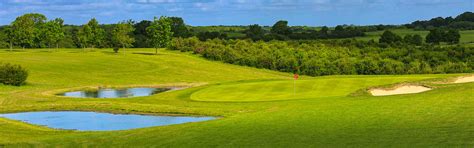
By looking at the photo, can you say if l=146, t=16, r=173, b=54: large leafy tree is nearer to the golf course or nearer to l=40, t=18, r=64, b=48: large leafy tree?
the golf course

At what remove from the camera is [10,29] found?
116750mm

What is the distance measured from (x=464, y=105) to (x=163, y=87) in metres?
50.9

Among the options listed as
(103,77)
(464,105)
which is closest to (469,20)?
(103,77)

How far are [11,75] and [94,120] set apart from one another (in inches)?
1207

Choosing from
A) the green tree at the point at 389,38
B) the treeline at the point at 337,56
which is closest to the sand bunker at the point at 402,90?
the treeline at the point at 337,56

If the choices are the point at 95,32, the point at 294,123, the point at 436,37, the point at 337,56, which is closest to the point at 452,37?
the point at 436,37

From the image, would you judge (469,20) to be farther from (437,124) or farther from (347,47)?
(437,124)

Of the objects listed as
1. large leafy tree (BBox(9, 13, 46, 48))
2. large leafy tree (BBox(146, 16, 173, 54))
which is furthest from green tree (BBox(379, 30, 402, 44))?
large leafy tree (BBox(9, 13, 46, 48))

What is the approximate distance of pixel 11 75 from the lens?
59.3 meters

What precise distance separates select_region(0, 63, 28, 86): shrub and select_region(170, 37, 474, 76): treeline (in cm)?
6030

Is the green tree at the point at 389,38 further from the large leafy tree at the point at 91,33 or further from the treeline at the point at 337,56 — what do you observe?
the large leafy tree at the point at 91,33

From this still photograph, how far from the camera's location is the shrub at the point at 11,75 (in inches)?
2315

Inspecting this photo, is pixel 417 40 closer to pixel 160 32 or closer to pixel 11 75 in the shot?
pixel 160 32

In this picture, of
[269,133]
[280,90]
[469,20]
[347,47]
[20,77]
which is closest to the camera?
[269,133]
